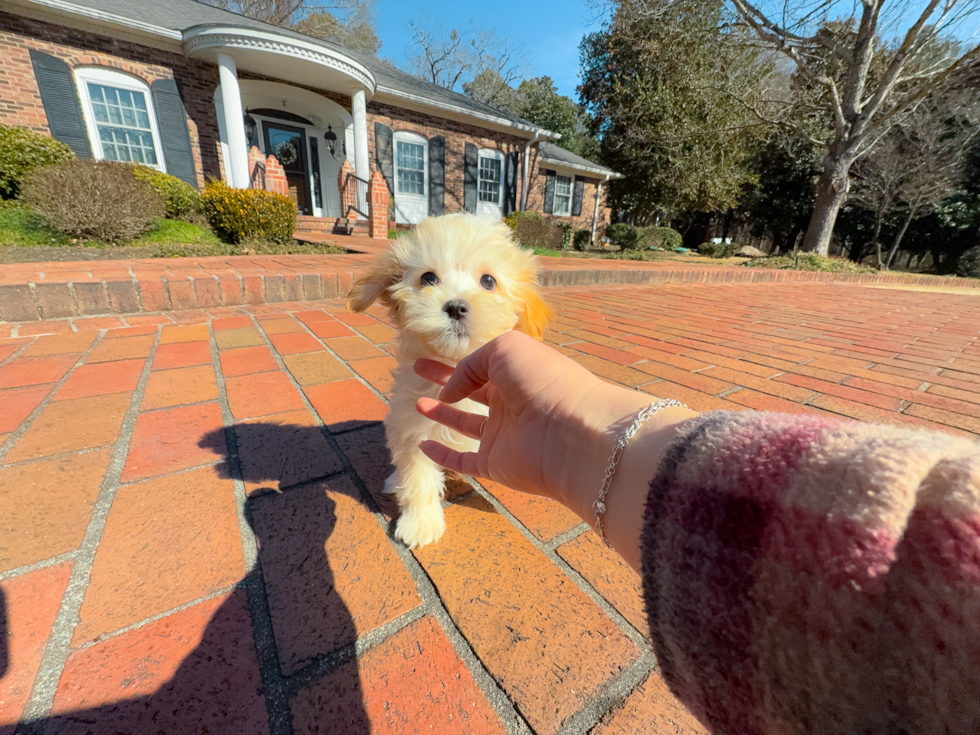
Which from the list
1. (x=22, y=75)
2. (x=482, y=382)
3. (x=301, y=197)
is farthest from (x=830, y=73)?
(x=22, y=75)

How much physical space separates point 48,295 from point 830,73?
82.6ft

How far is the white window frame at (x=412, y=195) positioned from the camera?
15.4 meters

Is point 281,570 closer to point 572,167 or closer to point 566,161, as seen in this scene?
point 566,161

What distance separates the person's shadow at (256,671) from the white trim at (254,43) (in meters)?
13.8

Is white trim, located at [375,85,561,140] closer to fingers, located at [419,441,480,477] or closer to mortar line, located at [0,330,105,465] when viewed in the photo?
mortar line, located at [0,330,105,465]

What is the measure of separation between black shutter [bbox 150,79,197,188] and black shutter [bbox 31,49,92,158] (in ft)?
5.46

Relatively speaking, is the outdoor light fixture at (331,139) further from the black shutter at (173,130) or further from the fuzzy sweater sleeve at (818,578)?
the fuzzy sweater sleeve at (818,578)

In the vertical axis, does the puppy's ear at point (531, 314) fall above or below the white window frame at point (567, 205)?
below

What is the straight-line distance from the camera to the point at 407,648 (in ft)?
3.55

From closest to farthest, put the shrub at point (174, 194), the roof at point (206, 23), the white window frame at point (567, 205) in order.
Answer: the shrub at point (174, 194) → the roof at point (206, 23) → the white window frame at point (567, 205)

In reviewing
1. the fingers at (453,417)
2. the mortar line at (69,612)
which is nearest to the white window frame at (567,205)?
the fingers at (453,417)

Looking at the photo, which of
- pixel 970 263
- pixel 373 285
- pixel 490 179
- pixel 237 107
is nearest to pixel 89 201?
pixel 237 107

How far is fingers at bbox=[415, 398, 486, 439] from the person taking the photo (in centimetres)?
150

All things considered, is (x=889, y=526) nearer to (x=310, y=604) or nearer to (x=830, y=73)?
(x=310, y=604)
